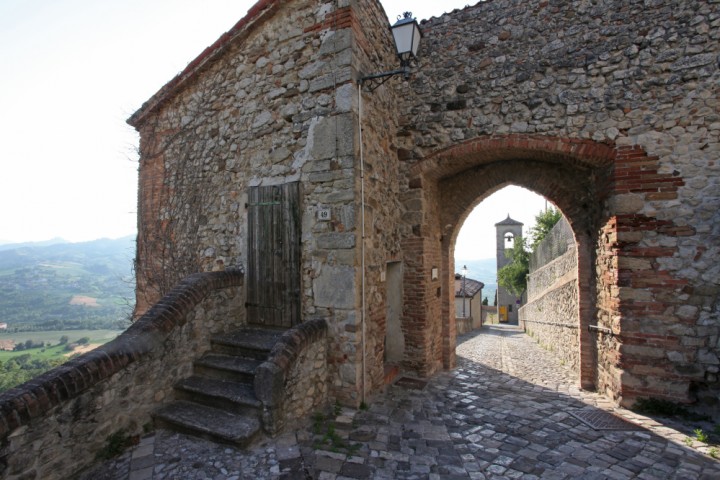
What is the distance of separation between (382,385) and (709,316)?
164 inches

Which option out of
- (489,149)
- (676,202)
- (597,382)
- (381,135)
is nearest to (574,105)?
(489,149)

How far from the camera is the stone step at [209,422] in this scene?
3205 millimetres

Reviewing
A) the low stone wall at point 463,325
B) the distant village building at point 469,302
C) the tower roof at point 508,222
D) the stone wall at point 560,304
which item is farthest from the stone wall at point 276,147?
the tower roof at point 508,222

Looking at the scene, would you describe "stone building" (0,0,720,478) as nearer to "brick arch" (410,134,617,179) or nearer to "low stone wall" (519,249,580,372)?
"brick arch" (410,134,617,179)

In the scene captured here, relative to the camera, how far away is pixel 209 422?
3.42 metres

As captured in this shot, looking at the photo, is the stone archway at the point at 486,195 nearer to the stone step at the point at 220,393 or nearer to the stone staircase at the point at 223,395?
the stone staircase at the point at 223,395

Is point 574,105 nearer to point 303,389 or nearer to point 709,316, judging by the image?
point 709,316

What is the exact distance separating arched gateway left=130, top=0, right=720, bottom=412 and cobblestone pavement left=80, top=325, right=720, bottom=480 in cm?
54

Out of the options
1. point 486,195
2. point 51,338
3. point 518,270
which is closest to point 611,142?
point 486,195

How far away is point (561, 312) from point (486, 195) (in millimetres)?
3563

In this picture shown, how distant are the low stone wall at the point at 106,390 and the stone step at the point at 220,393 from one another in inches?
7.1

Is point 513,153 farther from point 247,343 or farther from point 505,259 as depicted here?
point 505,259

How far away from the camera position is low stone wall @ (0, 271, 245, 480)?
2.54 metres

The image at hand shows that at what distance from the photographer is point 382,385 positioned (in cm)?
496
